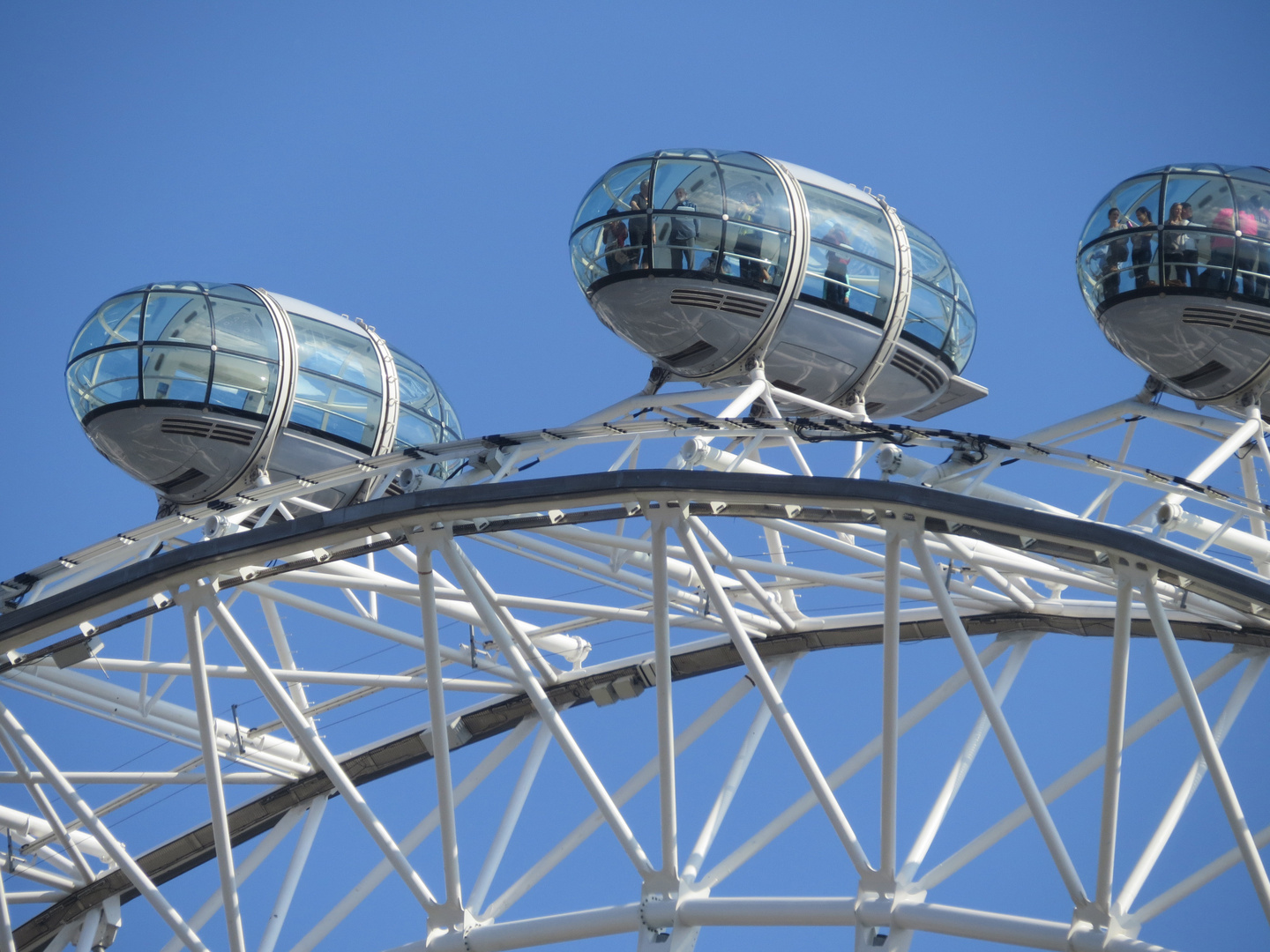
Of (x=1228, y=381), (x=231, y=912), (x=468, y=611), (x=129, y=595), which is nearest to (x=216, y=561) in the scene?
(x=129, y=595)

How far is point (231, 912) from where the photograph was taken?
61.5ft

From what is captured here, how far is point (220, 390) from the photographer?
23.7 m

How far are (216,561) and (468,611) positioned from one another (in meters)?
6.45

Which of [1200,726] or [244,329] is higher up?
[244,329]

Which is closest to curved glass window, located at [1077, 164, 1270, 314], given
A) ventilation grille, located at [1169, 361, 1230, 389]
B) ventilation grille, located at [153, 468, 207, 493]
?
ventilation grille, located at [1169, 361, 1230, 389]

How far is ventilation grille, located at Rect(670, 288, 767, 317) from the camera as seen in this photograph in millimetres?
22000

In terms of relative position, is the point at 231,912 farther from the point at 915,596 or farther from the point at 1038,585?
the point at 1038,585

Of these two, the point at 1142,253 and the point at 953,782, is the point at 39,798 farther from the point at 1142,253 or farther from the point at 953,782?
the point at 1142,253

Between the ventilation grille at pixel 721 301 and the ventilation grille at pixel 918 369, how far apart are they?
223cm

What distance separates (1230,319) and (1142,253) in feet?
4.28

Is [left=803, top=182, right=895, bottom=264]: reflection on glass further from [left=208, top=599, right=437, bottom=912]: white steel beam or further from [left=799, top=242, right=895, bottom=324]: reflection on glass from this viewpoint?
[left=208, top=599, right=437, bottom=912]: white steel beam

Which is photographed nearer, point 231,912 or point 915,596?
point 231,912

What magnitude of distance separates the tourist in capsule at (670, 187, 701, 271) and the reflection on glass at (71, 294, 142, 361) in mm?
7149

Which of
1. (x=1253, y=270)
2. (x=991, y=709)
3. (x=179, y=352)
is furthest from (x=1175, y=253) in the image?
(x=179, y=352)
